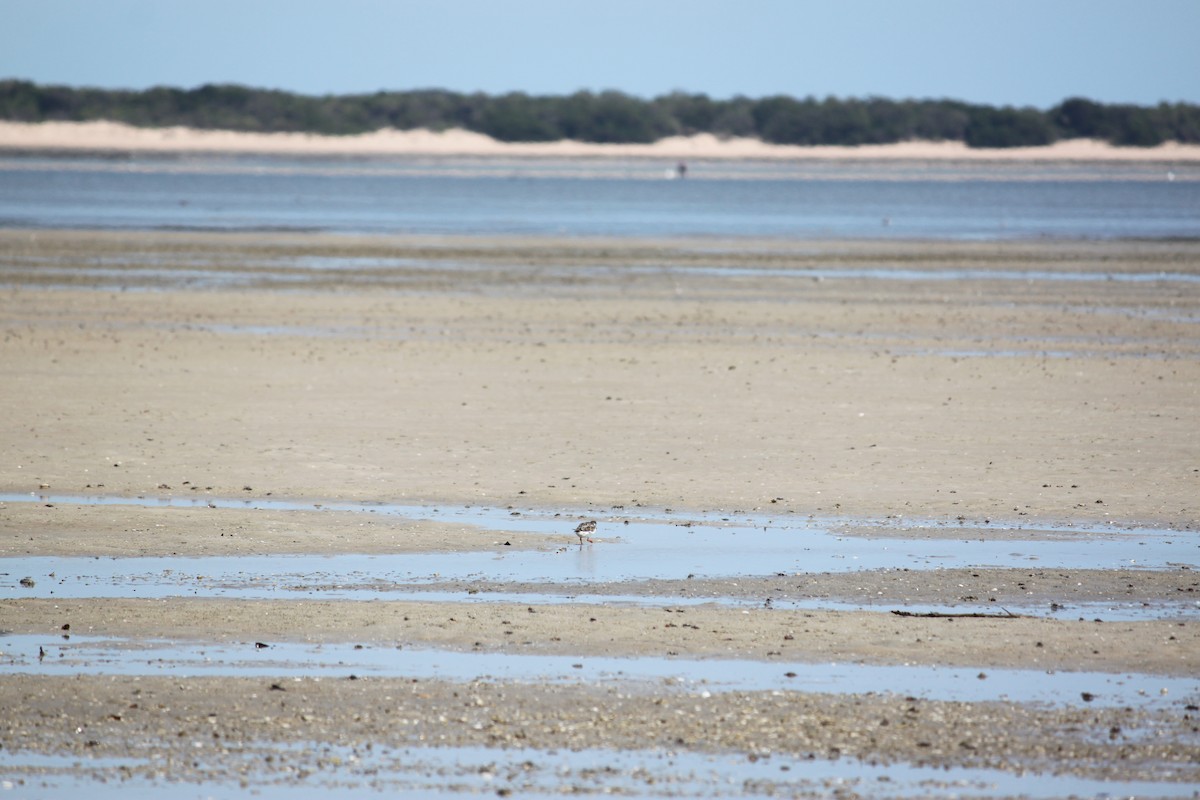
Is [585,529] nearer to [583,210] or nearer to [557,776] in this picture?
[557,776]

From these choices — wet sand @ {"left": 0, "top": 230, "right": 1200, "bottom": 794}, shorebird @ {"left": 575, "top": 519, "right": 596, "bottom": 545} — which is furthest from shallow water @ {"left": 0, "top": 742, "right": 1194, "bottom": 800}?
shorebird @ {"left": 575, "top": 519, "right": 596, "bottom": 545}

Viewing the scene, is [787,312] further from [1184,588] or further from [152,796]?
[152,796]

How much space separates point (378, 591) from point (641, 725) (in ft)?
9.68

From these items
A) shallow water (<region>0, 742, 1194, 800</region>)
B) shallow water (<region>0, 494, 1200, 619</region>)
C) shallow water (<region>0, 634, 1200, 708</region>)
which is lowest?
shallow water (<region>0, 494, 1200, 619</region>)

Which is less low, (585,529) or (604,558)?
(585,529)

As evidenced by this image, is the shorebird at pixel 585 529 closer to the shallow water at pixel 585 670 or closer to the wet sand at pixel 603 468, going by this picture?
the wet sand at pixel 603 468

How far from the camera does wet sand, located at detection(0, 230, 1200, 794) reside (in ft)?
24.1

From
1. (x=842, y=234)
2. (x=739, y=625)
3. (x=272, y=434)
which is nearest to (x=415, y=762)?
(x=739, y=625)

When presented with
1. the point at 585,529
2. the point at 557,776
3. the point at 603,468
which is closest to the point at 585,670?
the point at 557,776

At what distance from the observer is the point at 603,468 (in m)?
14.2

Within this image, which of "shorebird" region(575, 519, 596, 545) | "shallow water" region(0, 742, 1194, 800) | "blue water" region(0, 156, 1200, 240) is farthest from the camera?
"blue water" region(0, 156, 1200, 240)

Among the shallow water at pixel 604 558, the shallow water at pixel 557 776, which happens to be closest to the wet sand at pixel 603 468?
the shallow water at pixel 557 776

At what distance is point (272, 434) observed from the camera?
51.5 ft

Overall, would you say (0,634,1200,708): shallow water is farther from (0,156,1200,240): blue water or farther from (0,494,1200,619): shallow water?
(0,156,1200,240): blue water
